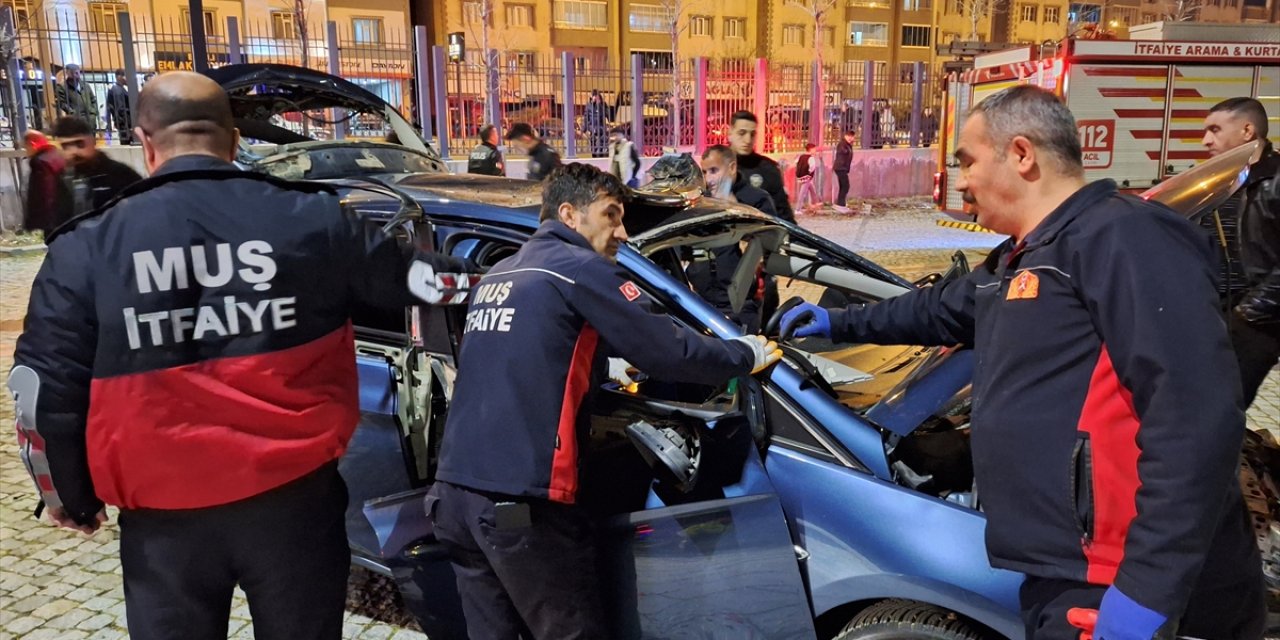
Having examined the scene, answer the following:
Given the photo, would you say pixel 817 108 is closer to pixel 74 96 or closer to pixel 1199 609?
pixel 74 96

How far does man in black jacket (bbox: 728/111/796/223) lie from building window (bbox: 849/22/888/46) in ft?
122

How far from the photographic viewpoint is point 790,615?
2287mm

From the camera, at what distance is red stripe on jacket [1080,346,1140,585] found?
58.2 inches

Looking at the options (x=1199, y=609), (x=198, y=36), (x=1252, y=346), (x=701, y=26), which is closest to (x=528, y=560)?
(x=1199, y=609)

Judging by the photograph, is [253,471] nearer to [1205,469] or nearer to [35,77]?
[1205,469]

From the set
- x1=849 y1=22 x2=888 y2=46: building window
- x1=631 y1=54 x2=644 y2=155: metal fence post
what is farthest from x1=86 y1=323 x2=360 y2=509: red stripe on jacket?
x1=849 y1=22 x2=888 y2=46: building window

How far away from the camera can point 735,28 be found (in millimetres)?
38125

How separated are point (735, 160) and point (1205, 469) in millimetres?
4476

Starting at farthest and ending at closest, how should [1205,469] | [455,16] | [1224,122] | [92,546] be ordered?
[455,16], [1224,122], [92,546], [1205,469]

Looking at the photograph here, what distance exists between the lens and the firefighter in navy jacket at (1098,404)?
4.61 ft

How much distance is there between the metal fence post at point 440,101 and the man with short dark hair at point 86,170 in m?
8.56

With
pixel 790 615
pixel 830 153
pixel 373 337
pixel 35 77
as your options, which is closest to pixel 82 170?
pixel 373 337

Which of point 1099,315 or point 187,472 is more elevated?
point 1099,315

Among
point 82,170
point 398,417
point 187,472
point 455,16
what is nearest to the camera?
point 187,472
